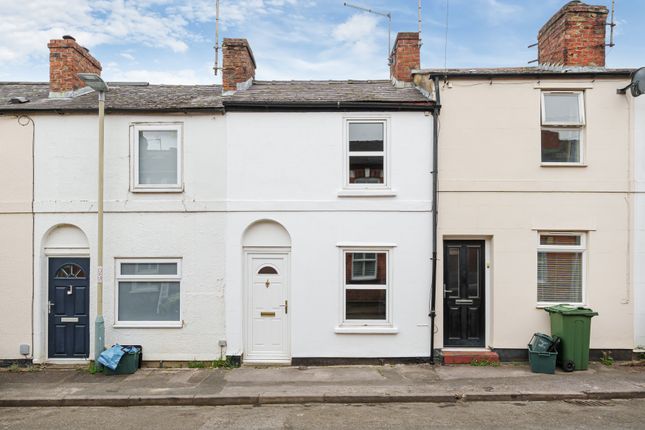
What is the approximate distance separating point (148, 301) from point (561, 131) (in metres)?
10.2

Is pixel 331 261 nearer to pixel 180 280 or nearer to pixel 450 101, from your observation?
pixel 180 280

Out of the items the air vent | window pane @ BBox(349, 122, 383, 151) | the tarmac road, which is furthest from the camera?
the air vent

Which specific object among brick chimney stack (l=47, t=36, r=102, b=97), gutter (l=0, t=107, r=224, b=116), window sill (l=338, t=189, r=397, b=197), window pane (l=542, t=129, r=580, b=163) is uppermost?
brick chimney stack (l=47, t=36, r=102, b=97)

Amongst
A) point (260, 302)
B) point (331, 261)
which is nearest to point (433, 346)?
point (331, 261)

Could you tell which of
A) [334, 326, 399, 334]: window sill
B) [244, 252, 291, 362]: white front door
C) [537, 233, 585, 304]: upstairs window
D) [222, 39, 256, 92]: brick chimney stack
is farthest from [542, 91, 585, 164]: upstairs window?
[222, 39, 256, 92]: brick chimney stack

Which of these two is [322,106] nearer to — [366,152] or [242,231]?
[366,152]

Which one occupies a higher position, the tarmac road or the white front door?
the white front door

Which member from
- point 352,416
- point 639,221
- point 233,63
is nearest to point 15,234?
point 233,63

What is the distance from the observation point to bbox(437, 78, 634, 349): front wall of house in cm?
1040

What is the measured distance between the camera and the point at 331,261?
34.2ft

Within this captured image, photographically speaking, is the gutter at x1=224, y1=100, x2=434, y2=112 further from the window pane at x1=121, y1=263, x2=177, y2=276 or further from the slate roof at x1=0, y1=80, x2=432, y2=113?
the window pane at x1=121, y1=263, x2=177, y2=276

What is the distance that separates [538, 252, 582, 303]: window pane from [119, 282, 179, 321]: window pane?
27.3 ft

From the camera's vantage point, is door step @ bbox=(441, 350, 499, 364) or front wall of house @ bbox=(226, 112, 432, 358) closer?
door step @ bbox=(441, 350, 499, 364)

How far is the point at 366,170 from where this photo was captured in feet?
34.9
